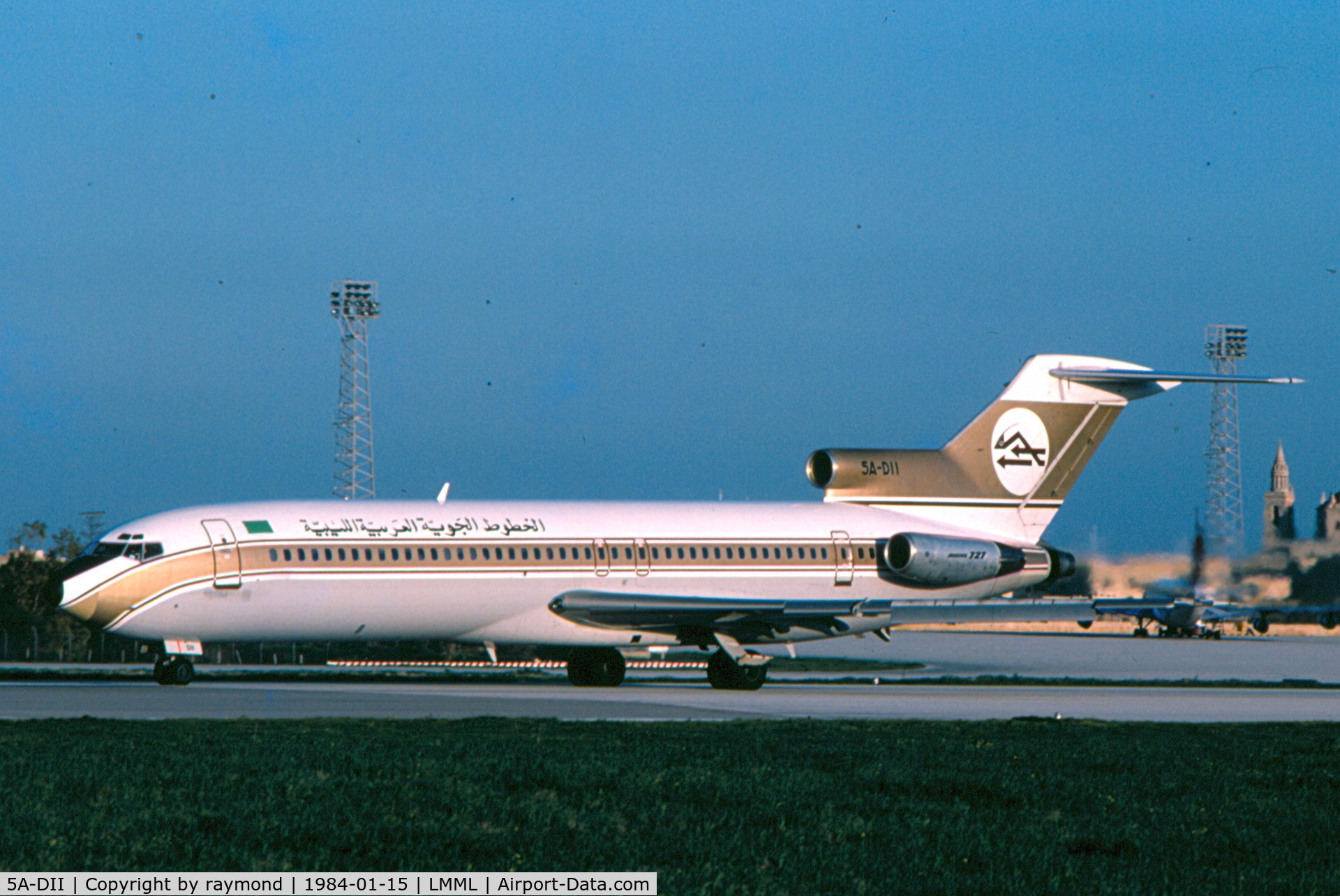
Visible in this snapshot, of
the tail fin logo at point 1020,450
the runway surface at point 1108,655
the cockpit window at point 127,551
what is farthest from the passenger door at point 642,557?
the runway surface at point 1108,655

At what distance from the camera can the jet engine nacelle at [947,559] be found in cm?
3634

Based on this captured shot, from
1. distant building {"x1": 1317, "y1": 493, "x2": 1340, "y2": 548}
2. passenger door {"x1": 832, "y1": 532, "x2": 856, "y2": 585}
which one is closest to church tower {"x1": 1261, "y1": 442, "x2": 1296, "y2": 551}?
distant building {"x1": 1317, "y1": 493, "x2": 1340, "y2": 548}

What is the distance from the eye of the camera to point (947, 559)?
36.8 m

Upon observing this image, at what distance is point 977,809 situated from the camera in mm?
13766

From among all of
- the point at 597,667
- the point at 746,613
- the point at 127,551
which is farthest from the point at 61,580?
the point at 746,613

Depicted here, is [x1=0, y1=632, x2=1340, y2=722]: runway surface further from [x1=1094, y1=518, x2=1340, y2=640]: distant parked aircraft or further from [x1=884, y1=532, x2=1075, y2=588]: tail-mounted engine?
[x1=1094, y1=518, x2=1340, y2=640]: distant parked aircraft

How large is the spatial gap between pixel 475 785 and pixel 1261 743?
9940mm

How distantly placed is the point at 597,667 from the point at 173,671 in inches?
→ 342

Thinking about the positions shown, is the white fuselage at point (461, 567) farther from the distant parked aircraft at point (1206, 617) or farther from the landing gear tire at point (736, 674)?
the distant parked aircraft at point (1206, 617)

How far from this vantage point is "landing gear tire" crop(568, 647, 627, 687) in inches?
1391

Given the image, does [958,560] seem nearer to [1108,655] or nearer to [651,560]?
[651,560]

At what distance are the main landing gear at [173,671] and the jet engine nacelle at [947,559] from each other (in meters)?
14.9

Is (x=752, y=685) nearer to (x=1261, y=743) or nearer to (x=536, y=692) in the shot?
(x=536, y=692)
